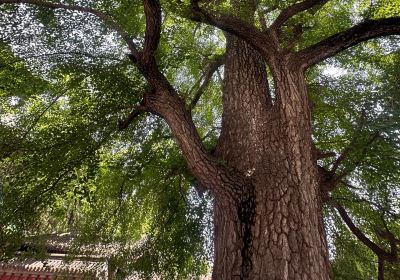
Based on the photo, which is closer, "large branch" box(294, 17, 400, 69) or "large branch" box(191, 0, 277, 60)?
"large branch" box(294, 17, 400, 69)

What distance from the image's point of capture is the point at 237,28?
3117 millimetres

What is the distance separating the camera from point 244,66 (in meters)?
4.08

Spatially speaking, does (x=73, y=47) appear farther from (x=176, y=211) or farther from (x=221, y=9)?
(x=176, y=211)

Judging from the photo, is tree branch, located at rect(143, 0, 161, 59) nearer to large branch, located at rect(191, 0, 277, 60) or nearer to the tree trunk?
large branch, located at rect(191, 0, 277, 60)

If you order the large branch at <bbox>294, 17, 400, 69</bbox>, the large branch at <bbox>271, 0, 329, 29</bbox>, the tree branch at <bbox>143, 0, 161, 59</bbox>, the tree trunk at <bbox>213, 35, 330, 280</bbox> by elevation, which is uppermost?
the large branch at <bbox>271, 0, 329, 29</bbox>

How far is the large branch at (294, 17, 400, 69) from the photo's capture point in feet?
8.96

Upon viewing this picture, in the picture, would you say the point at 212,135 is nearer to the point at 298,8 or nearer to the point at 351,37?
the point at 298,8

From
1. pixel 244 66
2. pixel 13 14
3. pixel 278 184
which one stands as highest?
pixel 13 14

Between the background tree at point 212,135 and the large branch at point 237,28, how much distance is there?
0.05ft

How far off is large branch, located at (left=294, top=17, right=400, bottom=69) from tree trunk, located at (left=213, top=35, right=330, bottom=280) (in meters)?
0.20

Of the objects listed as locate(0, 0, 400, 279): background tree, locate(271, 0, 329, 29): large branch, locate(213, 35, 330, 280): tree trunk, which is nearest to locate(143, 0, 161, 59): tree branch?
locate(0, 0, 400, 279): background tree

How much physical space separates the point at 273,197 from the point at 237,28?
1.71 m

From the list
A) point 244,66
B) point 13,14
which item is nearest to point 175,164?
point 244,66

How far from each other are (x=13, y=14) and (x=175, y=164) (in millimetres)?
3218
